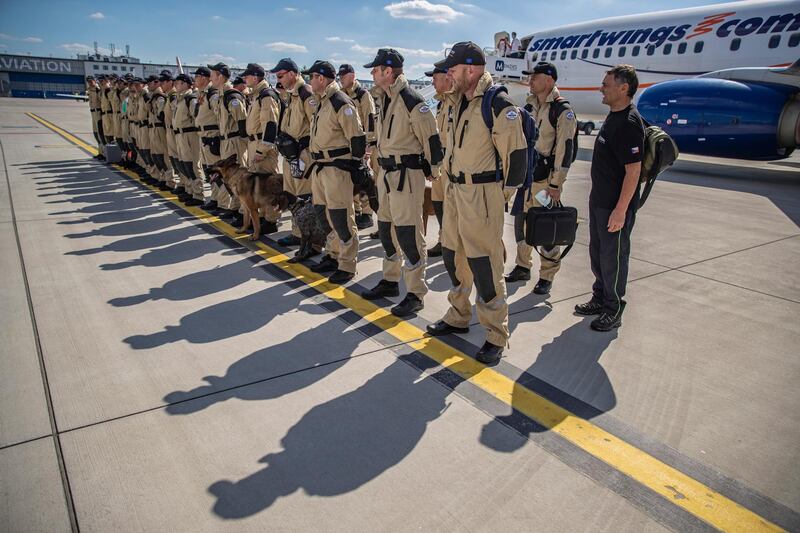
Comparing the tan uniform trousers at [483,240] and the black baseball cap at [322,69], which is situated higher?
the black baseball cap at [322,69]

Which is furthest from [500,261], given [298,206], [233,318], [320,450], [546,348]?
[298,206]

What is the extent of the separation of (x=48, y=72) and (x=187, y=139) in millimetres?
81246

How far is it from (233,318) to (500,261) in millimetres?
2296

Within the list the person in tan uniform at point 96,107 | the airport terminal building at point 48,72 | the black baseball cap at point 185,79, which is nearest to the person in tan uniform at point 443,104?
the black baseball cap at point 185,79

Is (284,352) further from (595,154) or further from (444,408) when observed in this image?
(595,154)

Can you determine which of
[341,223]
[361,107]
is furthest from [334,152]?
[361,107]

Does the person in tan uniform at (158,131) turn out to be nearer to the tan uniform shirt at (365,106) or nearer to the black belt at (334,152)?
the tan uniform shirt at (365,106)

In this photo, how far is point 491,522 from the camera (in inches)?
83.7

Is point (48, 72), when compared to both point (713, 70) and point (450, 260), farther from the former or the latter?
point (450, 260)

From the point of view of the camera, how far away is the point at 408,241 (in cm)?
441

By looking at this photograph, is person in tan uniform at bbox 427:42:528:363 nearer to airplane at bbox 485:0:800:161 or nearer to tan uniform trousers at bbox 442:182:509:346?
tan uniform trousers at bbox 442:182:509:346

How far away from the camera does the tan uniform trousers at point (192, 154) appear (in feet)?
27.8

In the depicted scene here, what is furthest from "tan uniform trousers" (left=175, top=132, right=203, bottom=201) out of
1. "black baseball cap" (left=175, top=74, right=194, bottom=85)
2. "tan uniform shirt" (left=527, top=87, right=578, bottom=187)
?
"tan uniform shirt" (left=527, top=87, right=578, bottom=187)

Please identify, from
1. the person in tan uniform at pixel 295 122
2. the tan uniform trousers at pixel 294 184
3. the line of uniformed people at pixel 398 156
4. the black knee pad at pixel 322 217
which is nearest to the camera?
the line of uniformed people at pixel 398 156
